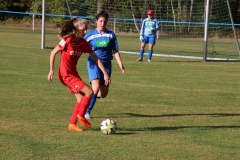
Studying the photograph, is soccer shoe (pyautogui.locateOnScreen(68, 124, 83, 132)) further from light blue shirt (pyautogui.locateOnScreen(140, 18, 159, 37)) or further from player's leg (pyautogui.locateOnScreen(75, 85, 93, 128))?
light blue shirt (pyautogui.locateOnScreen(140, 18, 159, 37))

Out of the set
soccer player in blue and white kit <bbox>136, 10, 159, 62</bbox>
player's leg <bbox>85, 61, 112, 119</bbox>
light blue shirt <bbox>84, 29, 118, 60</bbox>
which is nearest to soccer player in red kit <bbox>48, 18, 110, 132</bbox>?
player's leg <bbox>85, 61, 112, 119</bbox>

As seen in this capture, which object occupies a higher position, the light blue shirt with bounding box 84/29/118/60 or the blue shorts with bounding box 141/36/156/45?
the light blue shirt with bounding box 84/29/118/60

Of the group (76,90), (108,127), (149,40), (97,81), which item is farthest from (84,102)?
(149,40)

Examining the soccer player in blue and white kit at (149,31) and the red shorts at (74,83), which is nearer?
the red shorts at (74,83)

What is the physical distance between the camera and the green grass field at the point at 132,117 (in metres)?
6.70

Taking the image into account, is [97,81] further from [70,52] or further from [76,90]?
[70,52]

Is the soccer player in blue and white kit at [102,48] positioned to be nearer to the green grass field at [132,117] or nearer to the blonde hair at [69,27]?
the green grass field at [132,117]

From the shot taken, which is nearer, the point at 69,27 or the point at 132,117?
the point at 69,27

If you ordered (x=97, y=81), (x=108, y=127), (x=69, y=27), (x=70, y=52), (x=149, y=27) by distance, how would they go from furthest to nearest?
(x=149, y=27), (x=97, y=81), (x=70, y=52), (x=69, y=27), (x=108, y=127)

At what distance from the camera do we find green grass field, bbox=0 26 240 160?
22.0 ft

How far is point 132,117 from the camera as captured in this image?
9219 millimetres

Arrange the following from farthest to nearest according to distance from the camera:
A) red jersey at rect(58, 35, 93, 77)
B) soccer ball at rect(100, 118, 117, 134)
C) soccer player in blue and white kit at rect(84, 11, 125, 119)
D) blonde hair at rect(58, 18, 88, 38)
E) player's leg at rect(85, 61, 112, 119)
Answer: soccer player in blue and white kit at rect(84, 11, 125, 119), player's leg at rect(85, 61, 112, 119), red jersey at rect(58, 35, 93, 77), blonde hair at rect(58, 18, 88, 38), soccer ball at rect(100, 118, 117, 134)

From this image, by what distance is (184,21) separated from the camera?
2895 cm

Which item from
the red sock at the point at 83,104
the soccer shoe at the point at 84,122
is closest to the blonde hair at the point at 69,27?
the red sock at the point at 83,104
